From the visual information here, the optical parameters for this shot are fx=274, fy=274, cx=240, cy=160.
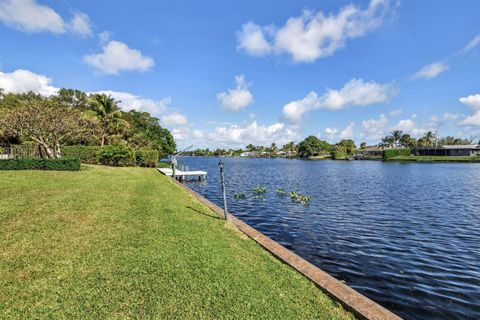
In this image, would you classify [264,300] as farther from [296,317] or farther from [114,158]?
[114,158]

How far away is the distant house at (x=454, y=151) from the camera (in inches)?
3612

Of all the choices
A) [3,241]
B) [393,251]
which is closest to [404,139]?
[393,251]

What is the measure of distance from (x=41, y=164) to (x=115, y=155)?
14.3 m

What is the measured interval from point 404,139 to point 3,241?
144 m

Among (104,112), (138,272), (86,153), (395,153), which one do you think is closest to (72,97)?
(104,112)

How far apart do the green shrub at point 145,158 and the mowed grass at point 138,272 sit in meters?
31.2

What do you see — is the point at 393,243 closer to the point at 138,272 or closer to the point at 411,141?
the point at 138,272

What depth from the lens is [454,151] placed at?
9500cm

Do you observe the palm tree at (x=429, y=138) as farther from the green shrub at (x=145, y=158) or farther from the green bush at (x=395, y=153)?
the green shrub at (x=145, y=158)

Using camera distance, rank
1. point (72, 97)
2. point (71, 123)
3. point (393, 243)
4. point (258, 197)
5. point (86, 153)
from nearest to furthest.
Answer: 1. point (393, 243)
2. point (258, 197)
3. point (71, 123)
4. point (86, 153)
5. point (72, 97)

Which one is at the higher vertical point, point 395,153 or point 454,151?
point 454,151

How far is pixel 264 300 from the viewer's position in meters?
4.69

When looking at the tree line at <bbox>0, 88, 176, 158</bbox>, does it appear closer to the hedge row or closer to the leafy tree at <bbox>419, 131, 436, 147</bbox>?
the hedge row

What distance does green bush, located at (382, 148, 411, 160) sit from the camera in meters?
95.1
